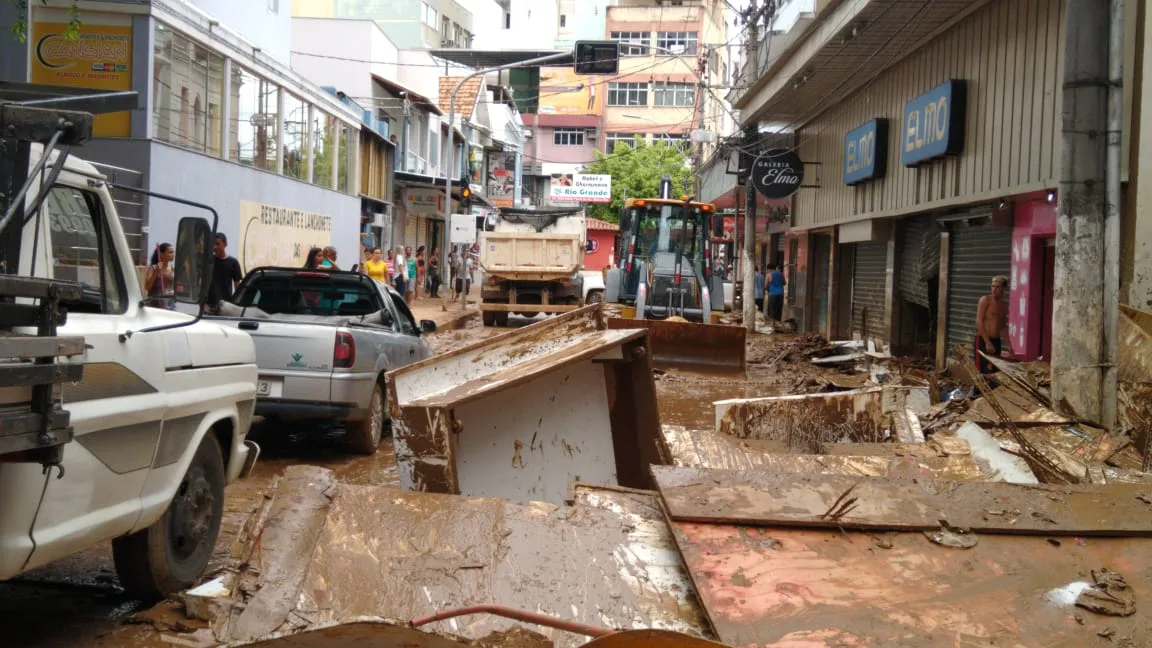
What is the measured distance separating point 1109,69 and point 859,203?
11952 millimetres

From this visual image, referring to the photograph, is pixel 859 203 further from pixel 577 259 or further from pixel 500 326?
pixel 500 326

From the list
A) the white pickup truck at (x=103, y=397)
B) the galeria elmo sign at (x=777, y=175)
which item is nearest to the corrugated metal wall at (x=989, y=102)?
the galeria elmo sign at (x=777, y=175)

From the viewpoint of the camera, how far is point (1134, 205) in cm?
963

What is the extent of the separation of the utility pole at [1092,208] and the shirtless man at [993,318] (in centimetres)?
471

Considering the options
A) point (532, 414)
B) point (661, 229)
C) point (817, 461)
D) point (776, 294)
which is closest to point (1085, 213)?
point (817, 461)

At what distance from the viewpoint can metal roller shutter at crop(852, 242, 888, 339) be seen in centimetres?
1978

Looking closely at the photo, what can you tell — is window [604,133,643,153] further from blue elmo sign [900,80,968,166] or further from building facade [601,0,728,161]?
blue elmo sign [900,80,968,166]

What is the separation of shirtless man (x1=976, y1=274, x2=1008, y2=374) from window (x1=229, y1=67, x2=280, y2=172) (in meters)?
13.3

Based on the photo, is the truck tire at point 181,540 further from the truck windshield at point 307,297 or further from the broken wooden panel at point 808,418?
the truck windshield at point 307,297

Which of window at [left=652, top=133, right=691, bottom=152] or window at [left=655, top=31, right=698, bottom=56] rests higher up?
window at [left=655, top=31, right=698, bottom=56]

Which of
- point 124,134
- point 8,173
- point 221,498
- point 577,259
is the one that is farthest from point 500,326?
point 8,173

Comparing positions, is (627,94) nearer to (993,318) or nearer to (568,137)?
(568,137)

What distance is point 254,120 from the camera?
20.6 metres

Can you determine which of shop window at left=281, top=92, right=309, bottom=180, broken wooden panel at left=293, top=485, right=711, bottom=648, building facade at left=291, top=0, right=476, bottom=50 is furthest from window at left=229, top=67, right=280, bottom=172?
building facade at left=291, top=0, right=476, bottom=50
